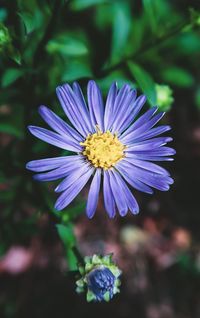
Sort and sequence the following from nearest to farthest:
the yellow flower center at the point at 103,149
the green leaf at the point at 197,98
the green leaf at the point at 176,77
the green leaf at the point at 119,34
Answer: the yellow flower center at the point at 103,149
the green leaf at the point at 119,34
the green leaf at the point at 176,77
the green leaf at the point at 197,98

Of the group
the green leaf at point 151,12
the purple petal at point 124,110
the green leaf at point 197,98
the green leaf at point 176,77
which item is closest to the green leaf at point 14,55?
the purple petal at point 124,110

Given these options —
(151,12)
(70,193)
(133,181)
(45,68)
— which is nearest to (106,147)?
(133,181)

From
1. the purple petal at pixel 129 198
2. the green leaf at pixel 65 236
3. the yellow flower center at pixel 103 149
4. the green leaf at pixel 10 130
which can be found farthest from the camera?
the green leaf at pixel 10 130

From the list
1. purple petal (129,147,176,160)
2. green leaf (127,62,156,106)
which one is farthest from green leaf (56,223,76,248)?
green leaf (127,62,156,106)

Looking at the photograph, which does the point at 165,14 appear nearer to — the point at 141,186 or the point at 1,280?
the point at 141,186

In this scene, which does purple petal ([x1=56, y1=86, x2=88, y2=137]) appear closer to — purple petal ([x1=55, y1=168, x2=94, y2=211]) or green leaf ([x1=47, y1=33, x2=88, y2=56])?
purple petal ([x1=55, y1=168, x2=94, y2=211])

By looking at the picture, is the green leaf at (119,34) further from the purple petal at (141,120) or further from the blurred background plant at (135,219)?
the purple petal at (141,120)
